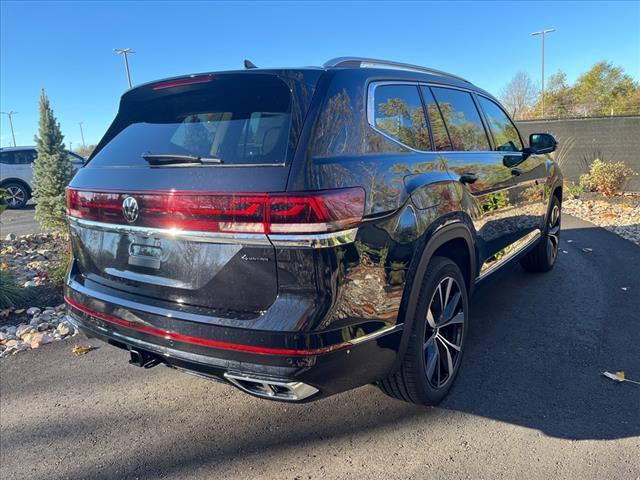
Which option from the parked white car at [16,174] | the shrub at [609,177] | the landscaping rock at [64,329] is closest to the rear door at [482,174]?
the landscaping rock at [64,329]

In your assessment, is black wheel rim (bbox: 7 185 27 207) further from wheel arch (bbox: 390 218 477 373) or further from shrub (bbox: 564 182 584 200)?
shrub (bbox: 564 182 584 200)

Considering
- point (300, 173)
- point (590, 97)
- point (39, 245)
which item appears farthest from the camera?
point (590, 97)

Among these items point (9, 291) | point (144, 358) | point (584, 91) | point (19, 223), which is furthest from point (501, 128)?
point (584, 91)

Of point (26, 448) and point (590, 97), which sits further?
point (590, 97)

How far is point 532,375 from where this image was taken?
2959mm

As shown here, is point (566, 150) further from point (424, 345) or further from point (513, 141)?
point (424, 345)

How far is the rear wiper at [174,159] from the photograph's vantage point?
78.4 inches

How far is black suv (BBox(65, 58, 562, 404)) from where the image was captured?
1.81 m

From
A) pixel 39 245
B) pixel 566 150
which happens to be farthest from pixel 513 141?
pixel 566 150

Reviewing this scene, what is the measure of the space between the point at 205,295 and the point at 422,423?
1.43 metres

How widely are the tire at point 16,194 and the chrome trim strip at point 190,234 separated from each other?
1389cm

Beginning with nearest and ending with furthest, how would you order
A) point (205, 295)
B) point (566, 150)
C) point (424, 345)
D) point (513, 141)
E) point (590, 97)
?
point (205, 295), point (424, 345), point (513, 141), point (566, 150), point (590, 97)

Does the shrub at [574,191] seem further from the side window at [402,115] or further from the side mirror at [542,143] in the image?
the side window at [402,115]

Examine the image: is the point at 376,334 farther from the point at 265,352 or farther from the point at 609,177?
the point at 609,177
